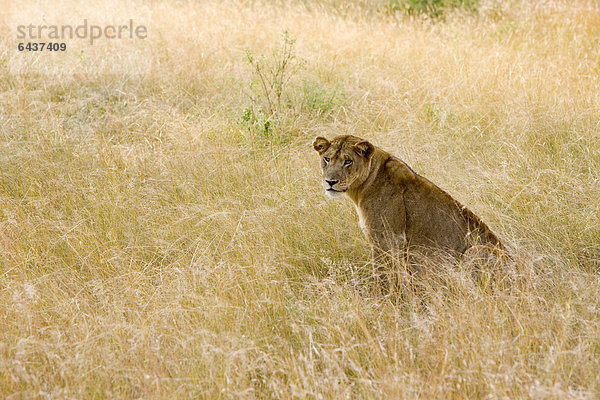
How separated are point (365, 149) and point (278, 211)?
1.24 m

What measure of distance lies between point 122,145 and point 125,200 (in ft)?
Result: 4.39

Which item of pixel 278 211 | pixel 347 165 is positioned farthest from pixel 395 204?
pixel 278 211

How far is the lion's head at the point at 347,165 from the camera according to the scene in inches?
185

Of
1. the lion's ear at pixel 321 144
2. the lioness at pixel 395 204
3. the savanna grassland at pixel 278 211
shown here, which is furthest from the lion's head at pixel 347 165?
the savanna grassland at pixel 278 211

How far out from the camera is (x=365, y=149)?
4672 millimetres

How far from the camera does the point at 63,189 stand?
20.3 ft

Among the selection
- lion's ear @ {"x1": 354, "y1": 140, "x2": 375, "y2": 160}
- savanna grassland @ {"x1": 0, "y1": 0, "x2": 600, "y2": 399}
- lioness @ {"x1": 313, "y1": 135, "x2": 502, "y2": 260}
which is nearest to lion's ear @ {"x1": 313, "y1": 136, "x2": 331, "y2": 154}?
lioness @ {"x1": 313, "y1": 135, "x2": 502, "y2": 260}

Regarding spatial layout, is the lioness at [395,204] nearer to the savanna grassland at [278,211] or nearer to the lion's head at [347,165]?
the lion's head at [347,165]

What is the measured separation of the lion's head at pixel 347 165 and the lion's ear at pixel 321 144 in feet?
0.34

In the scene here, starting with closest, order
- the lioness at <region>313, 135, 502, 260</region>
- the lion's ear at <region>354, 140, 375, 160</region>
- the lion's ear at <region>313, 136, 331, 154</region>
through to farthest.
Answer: the lioness at <region>313, 135, 502, 260</region> → the lion's ear at <region>354, 140, 375, 160</region> → the lion's ear at <region>313, 136, 331, 154</region>

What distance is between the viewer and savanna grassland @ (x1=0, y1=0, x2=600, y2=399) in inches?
143

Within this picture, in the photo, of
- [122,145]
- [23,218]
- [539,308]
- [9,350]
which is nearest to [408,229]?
[539,308]

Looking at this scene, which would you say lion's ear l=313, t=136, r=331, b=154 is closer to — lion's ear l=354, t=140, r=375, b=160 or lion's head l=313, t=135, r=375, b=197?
lion's head l=313, t=135, r=375, b=197

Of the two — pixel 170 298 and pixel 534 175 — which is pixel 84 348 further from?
pixel 534 175
